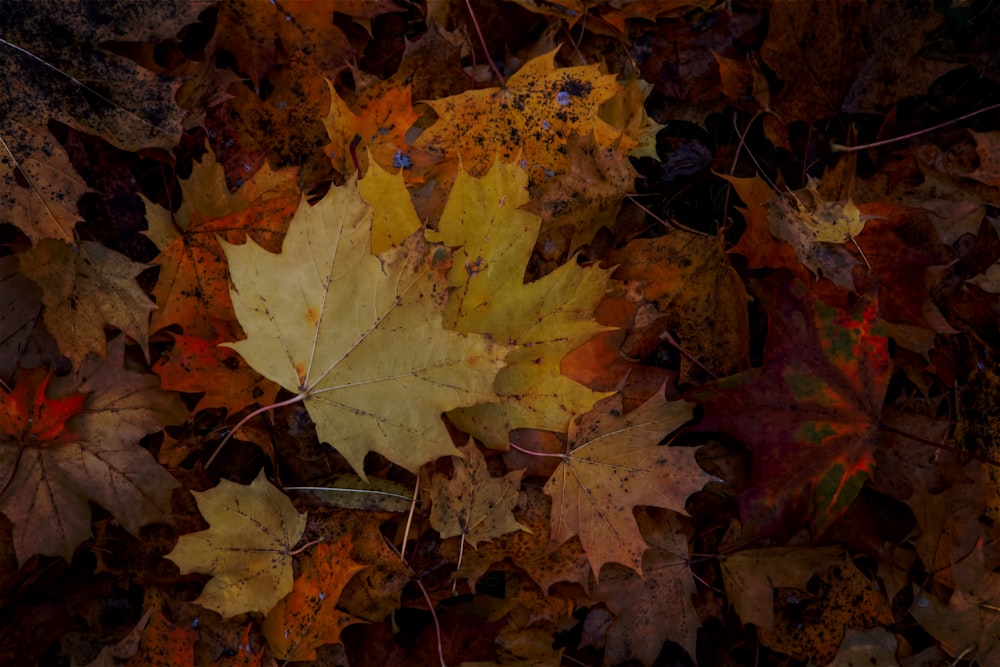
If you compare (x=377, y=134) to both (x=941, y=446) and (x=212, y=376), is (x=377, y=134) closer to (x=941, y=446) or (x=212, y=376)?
(x=212, y=376)


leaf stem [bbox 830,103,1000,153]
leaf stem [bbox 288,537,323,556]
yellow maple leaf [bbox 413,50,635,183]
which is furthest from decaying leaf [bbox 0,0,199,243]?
leaf stem [bbox 830,103,1000,153]

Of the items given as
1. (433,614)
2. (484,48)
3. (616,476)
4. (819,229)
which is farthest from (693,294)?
(433,614)

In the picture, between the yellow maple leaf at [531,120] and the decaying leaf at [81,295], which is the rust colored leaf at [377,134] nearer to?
the yellow maple leaf at [531,120]

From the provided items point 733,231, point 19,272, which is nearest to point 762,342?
point 733,231

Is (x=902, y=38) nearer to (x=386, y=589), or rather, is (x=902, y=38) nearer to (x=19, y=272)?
(x=386, y=589)

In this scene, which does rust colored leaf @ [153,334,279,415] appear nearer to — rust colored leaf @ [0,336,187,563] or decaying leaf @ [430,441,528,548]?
rust colored leaf @ [0,336,187,563]

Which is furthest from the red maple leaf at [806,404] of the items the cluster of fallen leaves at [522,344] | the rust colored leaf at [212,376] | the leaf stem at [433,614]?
the rust colored leaf at [212,376]
